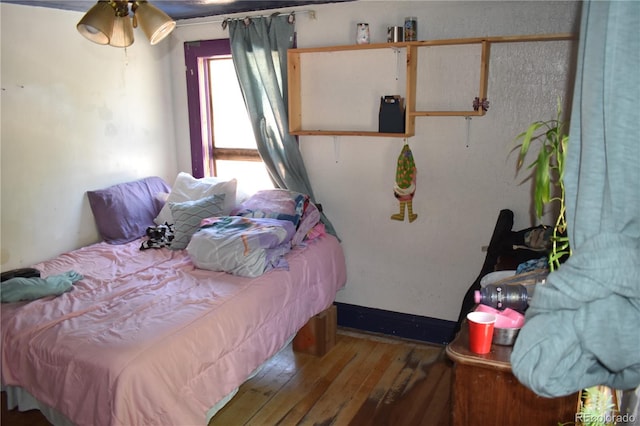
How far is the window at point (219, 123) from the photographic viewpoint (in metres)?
4.02

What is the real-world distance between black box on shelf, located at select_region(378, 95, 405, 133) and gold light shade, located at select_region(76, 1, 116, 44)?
5.27 ft

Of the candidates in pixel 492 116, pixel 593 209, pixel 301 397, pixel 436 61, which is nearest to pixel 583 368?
pixel 593 209

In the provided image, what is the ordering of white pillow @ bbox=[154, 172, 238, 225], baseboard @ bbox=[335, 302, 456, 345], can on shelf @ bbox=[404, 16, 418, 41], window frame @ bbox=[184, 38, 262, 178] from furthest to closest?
window frame @ bbox=[184, 38, 262, 178]
white pillow @ bbox=[154, 172, 238, 225]
baseboard @ bbox=[335, 302, 456, 345]
can on shelf @ bbox=[404, 16, 418, 41]

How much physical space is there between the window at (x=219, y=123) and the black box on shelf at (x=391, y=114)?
3.66 feet

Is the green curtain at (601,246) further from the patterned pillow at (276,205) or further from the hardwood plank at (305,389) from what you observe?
the patterned pillow at (276,205)

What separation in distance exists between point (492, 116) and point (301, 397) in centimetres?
194

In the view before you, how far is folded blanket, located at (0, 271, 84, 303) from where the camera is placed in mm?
2576

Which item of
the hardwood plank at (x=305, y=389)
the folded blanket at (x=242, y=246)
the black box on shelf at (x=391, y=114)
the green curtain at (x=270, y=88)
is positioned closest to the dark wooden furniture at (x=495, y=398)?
the hardwood plank at (x=305, y=389)

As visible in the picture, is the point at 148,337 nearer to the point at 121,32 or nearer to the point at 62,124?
the point at 121,32

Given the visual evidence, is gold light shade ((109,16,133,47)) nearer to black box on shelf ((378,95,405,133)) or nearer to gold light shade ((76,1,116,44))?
gold light shade ((76,1,116,44))

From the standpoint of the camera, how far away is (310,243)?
3.42m

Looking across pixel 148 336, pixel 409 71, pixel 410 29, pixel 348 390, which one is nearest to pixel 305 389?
pixel 348 390

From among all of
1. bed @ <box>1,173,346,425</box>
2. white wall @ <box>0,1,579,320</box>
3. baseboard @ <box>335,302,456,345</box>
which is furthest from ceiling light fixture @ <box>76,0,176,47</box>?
baseboard @ <box>335,302,456,345</box>

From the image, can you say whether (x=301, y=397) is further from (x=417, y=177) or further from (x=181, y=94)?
(x=181, y=94)
